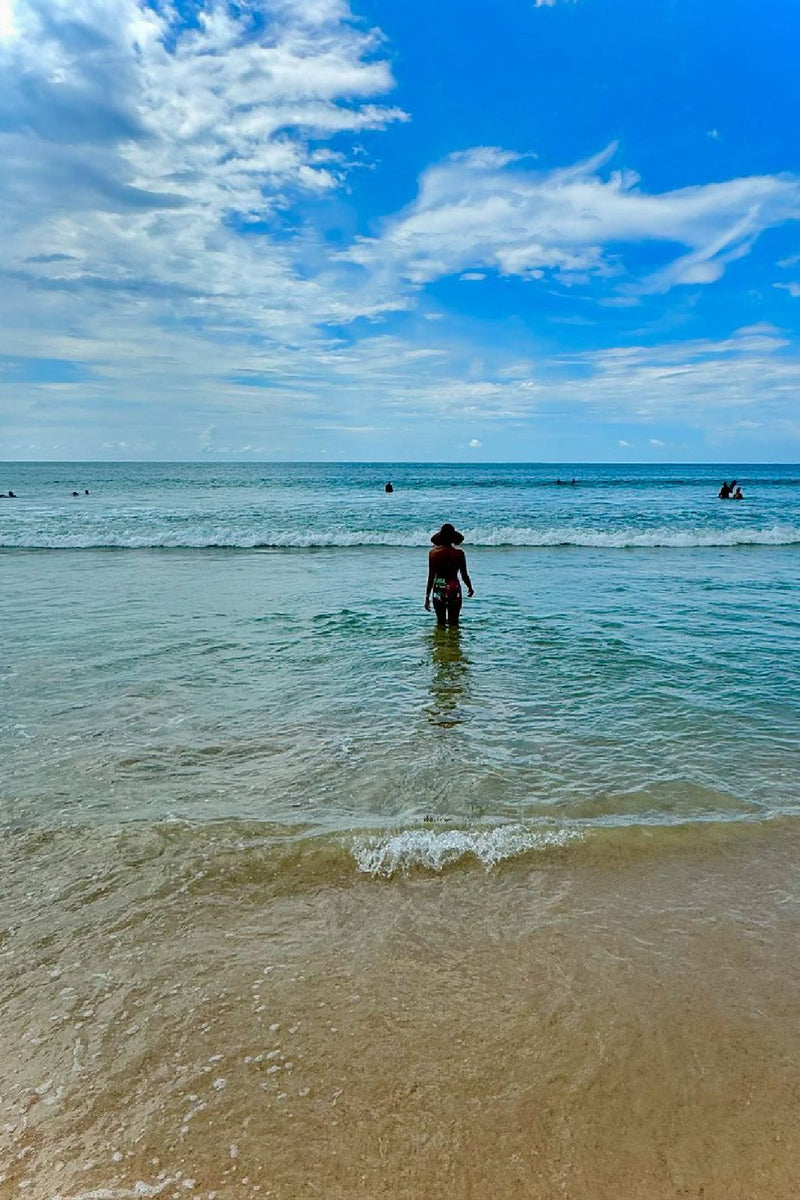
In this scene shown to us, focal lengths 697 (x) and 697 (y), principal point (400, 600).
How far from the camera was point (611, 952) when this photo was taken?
11.7ft

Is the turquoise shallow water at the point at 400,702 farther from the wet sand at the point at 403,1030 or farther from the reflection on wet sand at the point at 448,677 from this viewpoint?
the wet sand at the point at 403,1030

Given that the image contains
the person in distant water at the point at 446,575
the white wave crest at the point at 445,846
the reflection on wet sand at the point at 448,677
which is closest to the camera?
the white wave crest at the point at 445,846

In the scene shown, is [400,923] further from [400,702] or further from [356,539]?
[356,539]

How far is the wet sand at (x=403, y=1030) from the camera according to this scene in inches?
96.9

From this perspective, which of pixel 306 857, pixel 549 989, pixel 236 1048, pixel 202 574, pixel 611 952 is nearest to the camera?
pixel 236 1048

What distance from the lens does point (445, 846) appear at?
4.53 meters

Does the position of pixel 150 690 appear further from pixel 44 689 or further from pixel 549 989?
pixel 549 989

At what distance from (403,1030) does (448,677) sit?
5.82m

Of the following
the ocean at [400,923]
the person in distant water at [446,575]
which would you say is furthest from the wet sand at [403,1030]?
the person in distant water at [446,575]

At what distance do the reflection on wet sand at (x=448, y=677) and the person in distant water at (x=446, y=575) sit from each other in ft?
0.88

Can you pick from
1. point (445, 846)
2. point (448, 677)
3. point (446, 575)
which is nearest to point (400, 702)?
point (448, 677)

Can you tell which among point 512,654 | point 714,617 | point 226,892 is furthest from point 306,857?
point 714,617

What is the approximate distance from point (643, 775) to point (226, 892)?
3.43 meters

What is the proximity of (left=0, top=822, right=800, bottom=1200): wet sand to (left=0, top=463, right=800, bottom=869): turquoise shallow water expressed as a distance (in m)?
0.72
